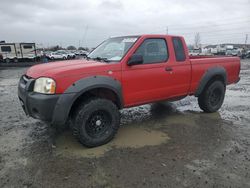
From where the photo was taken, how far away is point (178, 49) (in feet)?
17.9

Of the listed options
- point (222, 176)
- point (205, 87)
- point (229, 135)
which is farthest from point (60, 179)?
point (205, 87)

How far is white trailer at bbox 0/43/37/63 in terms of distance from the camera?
3403cm

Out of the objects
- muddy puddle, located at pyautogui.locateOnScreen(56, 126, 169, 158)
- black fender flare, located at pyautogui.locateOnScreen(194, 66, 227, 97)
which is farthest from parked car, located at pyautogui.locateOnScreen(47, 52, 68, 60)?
muddy puddle, located at pyautogui.locateOnScreen(56, 126, 169, 158)

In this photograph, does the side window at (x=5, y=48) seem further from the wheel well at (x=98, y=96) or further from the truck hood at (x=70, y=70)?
the wheel well at (x=98, y=96)

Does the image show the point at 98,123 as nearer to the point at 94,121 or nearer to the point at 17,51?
the point at 94,121

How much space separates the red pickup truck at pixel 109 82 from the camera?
3.91m

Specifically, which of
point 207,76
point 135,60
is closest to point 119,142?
point 135,60

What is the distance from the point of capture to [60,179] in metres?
3.33

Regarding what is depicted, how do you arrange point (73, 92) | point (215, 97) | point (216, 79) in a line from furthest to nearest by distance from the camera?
1. point (215, 97)
2. point (216, 79)
3. point (73, 92)

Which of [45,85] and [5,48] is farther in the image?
[5,48]

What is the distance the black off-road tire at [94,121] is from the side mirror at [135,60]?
807mm

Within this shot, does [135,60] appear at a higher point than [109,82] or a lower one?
higher

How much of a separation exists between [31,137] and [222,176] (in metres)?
3.46

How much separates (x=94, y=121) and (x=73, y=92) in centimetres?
71
